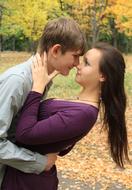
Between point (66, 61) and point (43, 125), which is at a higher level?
point (66, 61)

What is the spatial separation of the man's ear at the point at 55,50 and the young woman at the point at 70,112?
84mm

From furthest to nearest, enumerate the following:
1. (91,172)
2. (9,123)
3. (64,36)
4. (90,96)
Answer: (91,172) → (90,96) → (64,36) → (9,123)

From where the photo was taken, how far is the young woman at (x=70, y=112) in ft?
8.17

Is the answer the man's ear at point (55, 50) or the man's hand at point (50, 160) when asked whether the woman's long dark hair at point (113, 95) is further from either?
the man's hand at point (50, 160)

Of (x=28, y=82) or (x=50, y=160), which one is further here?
(x=50, y=160)

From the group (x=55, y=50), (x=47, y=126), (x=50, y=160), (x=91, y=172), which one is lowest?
(x=91, y=172)

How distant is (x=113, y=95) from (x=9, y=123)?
23.3 inches

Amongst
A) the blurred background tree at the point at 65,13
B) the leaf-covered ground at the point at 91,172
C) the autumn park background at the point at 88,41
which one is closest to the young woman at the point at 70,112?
the autumn park background at the point at 88,41

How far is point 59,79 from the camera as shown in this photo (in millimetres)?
21828

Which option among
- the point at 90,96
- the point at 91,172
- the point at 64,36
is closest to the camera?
the point at 64,36

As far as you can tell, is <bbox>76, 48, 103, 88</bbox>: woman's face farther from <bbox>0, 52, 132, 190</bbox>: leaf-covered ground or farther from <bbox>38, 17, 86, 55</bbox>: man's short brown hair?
<bbox>0, 52, 132, 190</bbox>: leaf-covered ground

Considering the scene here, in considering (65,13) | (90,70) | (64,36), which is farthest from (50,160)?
(65,13)

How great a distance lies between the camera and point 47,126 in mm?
2480

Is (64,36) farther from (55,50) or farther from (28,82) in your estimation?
(28,82)
